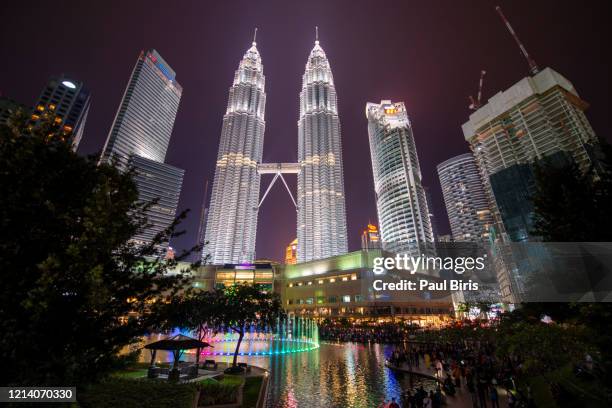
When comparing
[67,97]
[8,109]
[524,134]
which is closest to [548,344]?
[8,109]

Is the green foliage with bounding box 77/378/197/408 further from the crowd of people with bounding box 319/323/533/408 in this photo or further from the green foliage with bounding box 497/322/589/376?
the green foliage with bounding box 497/322/589/376

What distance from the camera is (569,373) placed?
2094cm

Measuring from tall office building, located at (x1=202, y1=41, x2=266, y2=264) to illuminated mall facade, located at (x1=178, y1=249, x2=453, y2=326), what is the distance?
25862 mm

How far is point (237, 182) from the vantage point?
16850 centimetres

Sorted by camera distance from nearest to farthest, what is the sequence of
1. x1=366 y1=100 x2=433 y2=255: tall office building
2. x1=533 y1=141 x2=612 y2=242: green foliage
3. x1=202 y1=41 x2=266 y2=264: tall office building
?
x1=533 y1=141 x2=612 y2=242: green foliage → x1=366 y1=100 x2=433 y2=255: tall office building → x1=202 y1=41 x2=266 y2=264: tall office building

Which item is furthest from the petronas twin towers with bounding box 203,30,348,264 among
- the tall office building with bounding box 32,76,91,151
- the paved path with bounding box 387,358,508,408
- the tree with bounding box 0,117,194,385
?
the tree with bounding box 0,117,194,385

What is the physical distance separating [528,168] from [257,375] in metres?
139

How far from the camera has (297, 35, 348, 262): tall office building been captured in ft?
504

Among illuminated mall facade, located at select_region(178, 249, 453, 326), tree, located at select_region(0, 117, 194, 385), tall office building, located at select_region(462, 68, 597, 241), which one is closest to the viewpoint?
tree, located at select_region(0, 117, 194, 385)

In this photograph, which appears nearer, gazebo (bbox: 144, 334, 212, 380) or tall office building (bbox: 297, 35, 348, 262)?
gazebo (bbox: 144, 334, 212, 380)

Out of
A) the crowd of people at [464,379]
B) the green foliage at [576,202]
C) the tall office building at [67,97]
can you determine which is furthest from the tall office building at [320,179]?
the green foliage at [576,202]

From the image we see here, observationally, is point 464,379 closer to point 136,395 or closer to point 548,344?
point 548,344

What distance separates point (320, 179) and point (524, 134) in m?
105

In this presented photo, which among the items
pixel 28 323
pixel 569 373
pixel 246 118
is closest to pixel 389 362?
pixel 569 373
